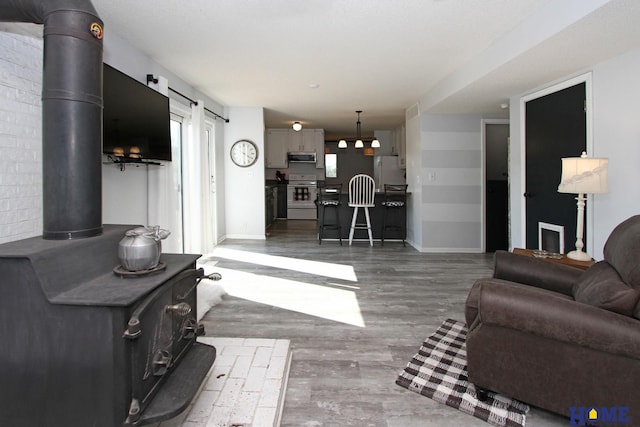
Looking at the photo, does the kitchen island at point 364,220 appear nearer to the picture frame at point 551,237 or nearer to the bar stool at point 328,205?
the bar stool at point 328,205

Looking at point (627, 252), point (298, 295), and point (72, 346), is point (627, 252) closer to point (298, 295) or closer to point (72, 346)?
point (72, 346)

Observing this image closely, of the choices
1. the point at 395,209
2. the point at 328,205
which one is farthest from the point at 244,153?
the point at 395,209

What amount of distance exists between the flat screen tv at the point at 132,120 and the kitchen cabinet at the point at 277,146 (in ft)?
18.3

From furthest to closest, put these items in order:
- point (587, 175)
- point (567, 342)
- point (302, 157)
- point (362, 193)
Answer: point (302, 157), point (362, 193), point (587, 175), point (567, 342)

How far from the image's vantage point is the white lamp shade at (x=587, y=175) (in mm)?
2615

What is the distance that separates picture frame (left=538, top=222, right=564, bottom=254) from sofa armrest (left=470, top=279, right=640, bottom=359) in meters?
2.44

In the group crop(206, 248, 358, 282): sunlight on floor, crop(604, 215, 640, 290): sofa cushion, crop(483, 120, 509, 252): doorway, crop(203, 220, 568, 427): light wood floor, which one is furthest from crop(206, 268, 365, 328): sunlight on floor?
crop(483, 120, 509, 252): doorway

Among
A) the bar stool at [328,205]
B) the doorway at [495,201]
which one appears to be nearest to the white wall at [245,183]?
the bar stool at [328,205]

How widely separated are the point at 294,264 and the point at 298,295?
1285 millimetres

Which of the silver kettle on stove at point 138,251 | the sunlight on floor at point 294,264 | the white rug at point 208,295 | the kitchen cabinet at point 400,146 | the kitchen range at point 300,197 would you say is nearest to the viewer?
the silver kettle on stove at point 138,251

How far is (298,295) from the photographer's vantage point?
3535 millimetres

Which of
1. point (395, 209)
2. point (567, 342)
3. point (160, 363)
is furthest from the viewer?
→ point (395, 209)

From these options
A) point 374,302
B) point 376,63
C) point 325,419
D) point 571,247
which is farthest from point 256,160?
point 325,419

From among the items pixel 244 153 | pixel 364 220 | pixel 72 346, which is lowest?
pixel 72 346
